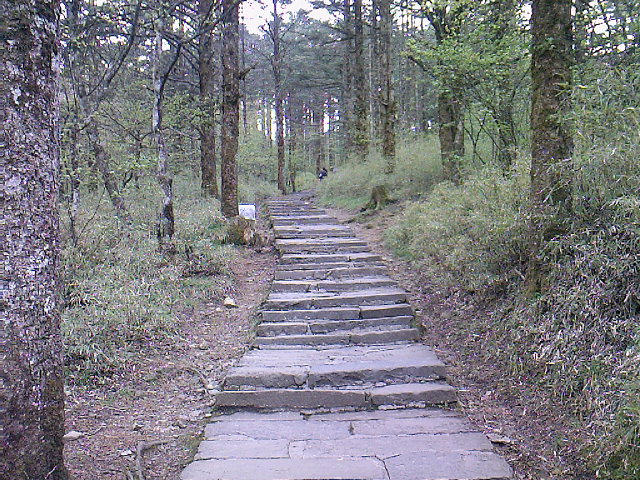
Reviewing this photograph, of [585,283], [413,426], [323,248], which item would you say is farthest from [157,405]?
[323,248]

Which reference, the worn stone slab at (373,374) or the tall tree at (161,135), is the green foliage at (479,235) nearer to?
the worn stone slab at (373,374)

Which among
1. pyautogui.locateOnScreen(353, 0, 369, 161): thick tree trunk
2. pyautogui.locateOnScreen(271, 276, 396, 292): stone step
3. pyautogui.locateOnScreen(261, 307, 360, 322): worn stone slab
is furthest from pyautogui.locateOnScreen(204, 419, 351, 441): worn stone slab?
pyautogui.locateOnScreen(353, 0, 369, 161): thick tree trunk

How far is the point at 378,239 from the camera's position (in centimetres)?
1079

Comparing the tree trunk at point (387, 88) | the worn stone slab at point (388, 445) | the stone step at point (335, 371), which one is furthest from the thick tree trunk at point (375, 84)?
the worn stone slab at point (388, 445)

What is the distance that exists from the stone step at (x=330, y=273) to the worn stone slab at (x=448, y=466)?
181 inches

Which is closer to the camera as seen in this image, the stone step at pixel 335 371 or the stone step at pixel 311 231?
the stone step at pixel 335 371

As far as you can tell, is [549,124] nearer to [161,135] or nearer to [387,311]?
[387,311]

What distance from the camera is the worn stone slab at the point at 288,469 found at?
11.3ft

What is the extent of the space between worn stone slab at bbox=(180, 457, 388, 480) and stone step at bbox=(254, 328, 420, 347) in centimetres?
244

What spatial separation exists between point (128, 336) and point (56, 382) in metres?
2.82

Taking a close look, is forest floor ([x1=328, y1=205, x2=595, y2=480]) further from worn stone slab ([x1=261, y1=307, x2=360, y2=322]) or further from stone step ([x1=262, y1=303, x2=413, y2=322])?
worn stone slab ([x1=261, y1=307, x2=360, y2=322])

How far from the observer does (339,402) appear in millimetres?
4699

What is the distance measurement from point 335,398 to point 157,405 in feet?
5.51

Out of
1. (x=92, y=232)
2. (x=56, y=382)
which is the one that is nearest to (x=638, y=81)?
(x=56, y=382)
